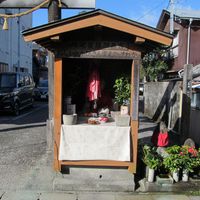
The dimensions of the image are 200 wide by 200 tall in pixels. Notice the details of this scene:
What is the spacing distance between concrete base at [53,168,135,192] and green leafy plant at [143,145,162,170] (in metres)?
0.41

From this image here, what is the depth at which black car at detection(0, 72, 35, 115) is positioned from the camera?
623 inches

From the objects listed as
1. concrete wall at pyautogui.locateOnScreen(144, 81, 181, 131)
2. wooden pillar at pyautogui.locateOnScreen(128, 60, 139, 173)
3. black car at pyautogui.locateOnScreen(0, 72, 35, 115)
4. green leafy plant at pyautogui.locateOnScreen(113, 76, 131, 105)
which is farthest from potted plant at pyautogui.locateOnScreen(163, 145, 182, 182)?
black car at pyautogui.locateOnScreen(0, 72, 35, 115)

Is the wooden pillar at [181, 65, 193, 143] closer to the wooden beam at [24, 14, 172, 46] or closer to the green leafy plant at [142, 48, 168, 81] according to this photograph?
the wooden beam at [24, 14, 172, 46]

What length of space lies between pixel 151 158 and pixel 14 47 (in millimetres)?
23667

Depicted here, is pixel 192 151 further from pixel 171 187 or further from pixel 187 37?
pixel 187 37

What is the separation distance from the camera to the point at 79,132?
6.14m

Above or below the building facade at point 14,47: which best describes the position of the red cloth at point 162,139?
below

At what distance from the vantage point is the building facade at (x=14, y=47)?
2424cm

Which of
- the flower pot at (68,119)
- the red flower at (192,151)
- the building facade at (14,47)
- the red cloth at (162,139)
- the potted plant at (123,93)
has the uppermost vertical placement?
the building facade at (14,47)

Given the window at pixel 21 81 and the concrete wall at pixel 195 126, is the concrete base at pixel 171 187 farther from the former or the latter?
the window at pixel 21 81

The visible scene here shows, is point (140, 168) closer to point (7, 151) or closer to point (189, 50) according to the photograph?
point (7, 151)

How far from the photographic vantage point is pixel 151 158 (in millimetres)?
6129

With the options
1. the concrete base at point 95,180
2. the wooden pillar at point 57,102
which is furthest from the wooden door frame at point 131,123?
the concrete base at point 95,180

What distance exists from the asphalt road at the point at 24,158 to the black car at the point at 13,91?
3.01m
